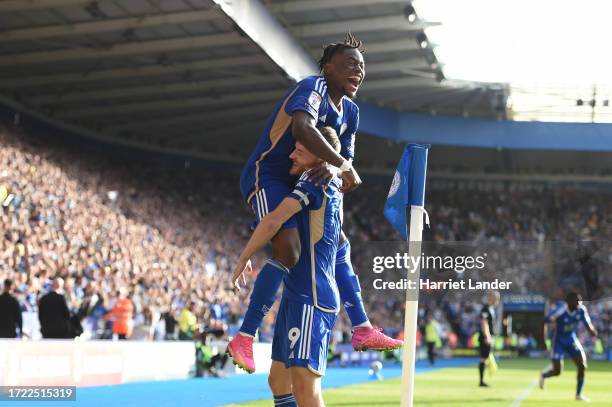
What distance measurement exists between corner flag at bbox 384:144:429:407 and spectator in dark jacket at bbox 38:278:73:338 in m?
11.5

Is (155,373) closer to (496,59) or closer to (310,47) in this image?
(310,47)

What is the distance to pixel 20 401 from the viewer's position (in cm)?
1213

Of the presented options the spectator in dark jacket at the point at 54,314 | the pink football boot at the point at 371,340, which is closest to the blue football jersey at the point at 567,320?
the spectator in dark jacket at the point at 54,314

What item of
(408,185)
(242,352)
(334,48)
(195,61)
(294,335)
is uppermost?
(195,61)

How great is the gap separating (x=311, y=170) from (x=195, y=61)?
3008 cm

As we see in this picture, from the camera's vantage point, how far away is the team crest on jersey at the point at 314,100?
5.26 meters

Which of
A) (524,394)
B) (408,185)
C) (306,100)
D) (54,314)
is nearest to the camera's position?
(306,100)

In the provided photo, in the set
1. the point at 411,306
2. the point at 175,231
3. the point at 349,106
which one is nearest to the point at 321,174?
the point at 349,106

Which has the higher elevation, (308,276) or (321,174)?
(321,174)

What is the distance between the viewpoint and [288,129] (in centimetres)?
545

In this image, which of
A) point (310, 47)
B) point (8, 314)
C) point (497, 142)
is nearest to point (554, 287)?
point (8, 314)

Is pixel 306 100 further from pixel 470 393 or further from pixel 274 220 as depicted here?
pixel 470 393

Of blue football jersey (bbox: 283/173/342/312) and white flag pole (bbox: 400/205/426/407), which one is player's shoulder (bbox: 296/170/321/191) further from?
white flag pole (bbox: 400/205/426/407)

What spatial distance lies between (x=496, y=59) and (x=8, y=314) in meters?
24.7
